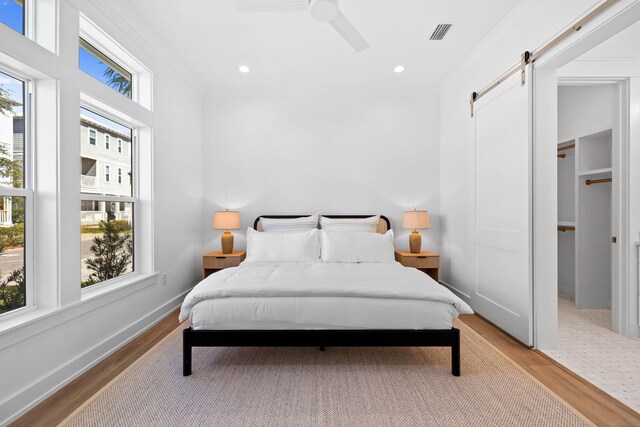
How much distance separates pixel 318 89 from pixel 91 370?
402 centimetres

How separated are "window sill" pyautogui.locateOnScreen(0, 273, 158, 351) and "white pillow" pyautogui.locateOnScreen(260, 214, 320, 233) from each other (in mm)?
1657

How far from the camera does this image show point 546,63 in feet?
7.81

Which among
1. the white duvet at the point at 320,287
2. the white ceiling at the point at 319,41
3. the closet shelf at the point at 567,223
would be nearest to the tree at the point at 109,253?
the white duvet at the point at 320,287

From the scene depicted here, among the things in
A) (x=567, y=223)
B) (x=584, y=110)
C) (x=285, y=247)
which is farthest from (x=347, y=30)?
(x=567, y=223)

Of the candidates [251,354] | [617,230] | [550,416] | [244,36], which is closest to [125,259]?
[251,354]

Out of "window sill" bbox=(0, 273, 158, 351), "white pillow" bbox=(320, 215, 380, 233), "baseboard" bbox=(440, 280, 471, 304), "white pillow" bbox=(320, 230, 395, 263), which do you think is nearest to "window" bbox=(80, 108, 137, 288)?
"window sill" bbox=(0, 273, 158, 351)

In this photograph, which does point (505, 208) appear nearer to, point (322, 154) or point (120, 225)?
point (322, 154)

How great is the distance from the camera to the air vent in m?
2.88

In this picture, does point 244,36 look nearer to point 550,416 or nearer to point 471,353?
point 471,353

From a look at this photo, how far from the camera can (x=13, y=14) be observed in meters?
1.86

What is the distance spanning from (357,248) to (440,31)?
238 cm

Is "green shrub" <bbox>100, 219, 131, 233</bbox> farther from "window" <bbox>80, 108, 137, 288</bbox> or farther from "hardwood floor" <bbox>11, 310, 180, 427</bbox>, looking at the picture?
"hardwood floor" <bbox>11, 310, 180, 427</bbox>

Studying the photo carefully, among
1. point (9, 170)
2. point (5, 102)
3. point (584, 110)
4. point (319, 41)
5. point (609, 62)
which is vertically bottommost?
point (9, 170)

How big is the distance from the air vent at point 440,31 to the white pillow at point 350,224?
2.19m
